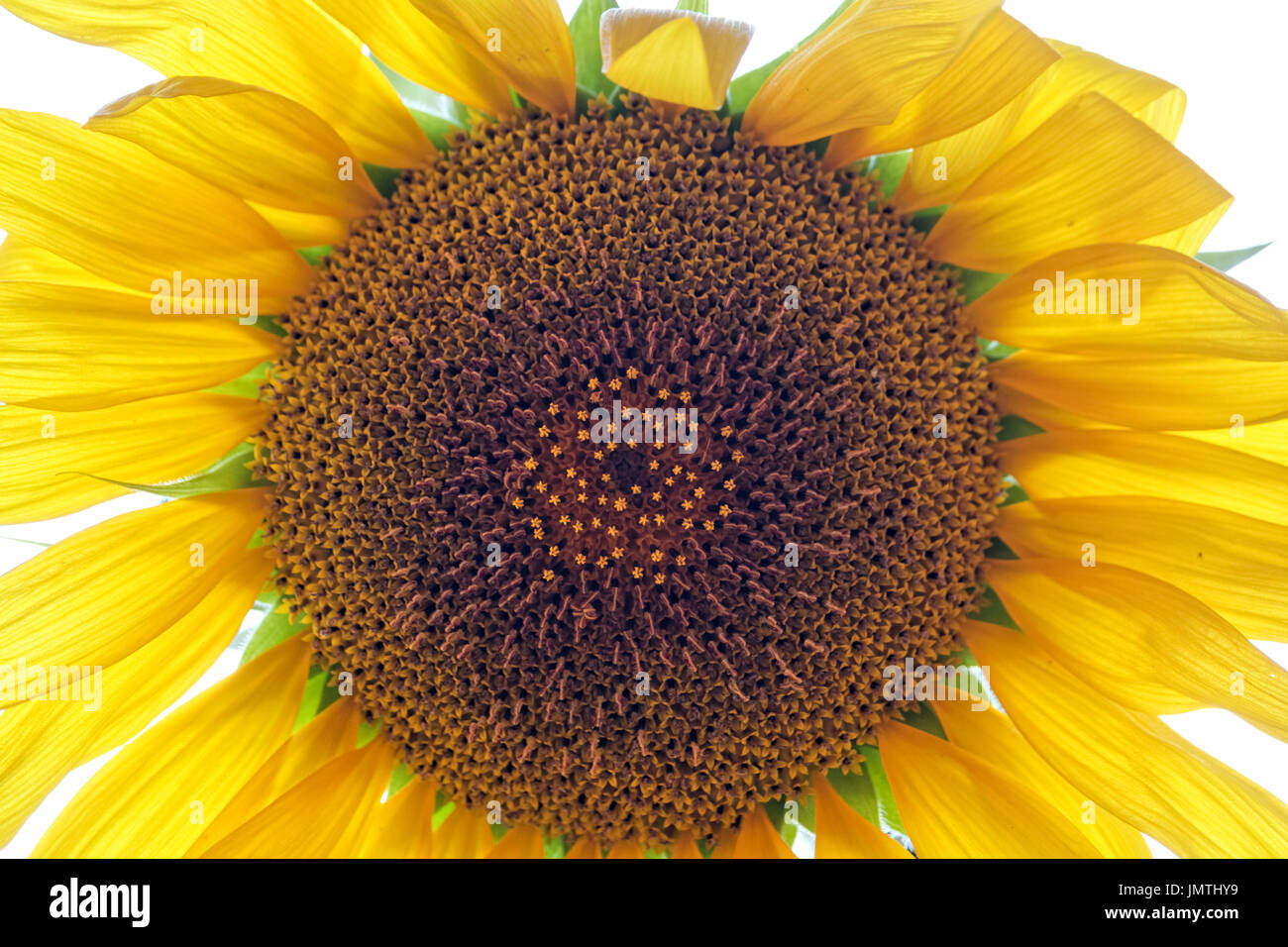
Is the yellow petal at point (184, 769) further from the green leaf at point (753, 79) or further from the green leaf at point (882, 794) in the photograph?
the green leaf at point (753, 79)

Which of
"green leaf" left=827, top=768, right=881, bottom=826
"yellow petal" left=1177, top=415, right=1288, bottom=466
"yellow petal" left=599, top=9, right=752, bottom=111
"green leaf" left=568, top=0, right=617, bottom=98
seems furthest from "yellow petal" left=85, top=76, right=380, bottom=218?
"yellow petal" left=1177, top=415, right=1288, bottom=466

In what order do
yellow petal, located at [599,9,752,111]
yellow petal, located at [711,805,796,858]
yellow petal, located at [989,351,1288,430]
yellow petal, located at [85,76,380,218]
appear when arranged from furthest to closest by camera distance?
yellow petal, located at [711,805,796,858]
yellow petal, located at [989,351,1288,430]
yellow petal, located at [85,76,380,218]
yellow petal, located at [599,9,752,111]

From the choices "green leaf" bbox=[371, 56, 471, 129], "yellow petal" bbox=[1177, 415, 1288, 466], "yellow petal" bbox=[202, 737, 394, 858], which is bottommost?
"yellow petal" bbox=[202, 737, 394, 858]

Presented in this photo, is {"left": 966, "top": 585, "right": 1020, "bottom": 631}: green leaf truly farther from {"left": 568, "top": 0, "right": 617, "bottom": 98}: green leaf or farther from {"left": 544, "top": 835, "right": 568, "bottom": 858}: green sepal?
{"left": 568, "top": 0, "right": 617, "bottom": 98}: green leaf

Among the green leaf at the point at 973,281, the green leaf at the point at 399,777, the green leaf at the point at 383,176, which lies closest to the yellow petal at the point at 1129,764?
the green leaf at the point at 973,281

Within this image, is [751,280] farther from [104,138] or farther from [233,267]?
[104,138]

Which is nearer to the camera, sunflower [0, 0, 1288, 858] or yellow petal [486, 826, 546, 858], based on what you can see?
sunflower [0, 0, 1288, 858]

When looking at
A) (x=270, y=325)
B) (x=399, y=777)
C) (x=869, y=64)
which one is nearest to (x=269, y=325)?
(x=270, y=325)

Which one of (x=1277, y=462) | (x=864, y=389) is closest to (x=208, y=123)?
(x=864, y=389)
